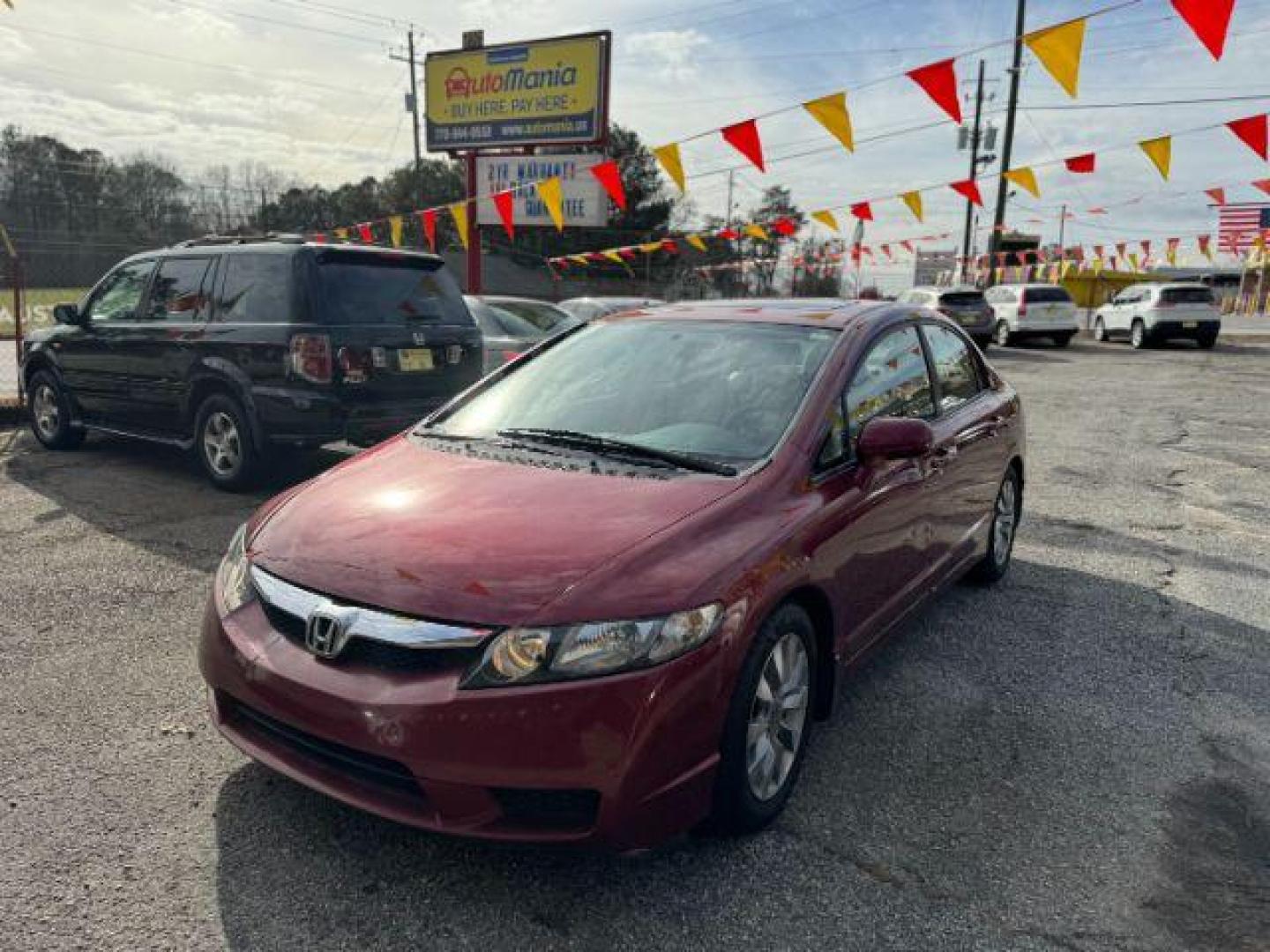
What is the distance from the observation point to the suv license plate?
21.0 feet

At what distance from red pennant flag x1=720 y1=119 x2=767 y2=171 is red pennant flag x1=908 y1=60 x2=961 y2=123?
2176mm

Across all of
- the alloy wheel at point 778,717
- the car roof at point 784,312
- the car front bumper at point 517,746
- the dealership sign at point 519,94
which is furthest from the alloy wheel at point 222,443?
the dealership sign at point 519,94

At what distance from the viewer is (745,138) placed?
10.4 meters

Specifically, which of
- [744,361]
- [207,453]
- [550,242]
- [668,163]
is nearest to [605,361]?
[744,361]

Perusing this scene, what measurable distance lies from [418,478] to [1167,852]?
8.15 feet

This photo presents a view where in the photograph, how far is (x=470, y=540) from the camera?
2.42 meters

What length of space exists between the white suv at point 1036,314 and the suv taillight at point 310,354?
2134 centimetres

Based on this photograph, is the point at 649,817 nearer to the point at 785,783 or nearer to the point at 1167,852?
the point at 785,783

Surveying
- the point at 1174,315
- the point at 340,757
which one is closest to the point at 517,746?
the point at 340,757

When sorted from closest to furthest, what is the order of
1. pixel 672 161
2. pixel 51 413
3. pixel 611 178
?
pixel 51 413
pixel 672 161
pixel 611 178

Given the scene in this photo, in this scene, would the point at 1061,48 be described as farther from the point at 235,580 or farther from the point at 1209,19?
the point at 235,580

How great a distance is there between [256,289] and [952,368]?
4.63 meters

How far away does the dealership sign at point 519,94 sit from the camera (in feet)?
56.2

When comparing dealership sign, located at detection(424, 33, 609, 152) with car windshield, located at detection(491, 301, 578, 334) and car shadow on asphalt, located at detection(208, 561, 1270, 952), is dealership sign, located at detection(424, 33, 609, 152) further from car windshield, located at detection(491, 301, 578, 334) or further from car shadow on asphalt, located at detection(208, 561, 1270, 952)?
car shadow on asphalt, located at detection(208, 561, 1270, 952)
